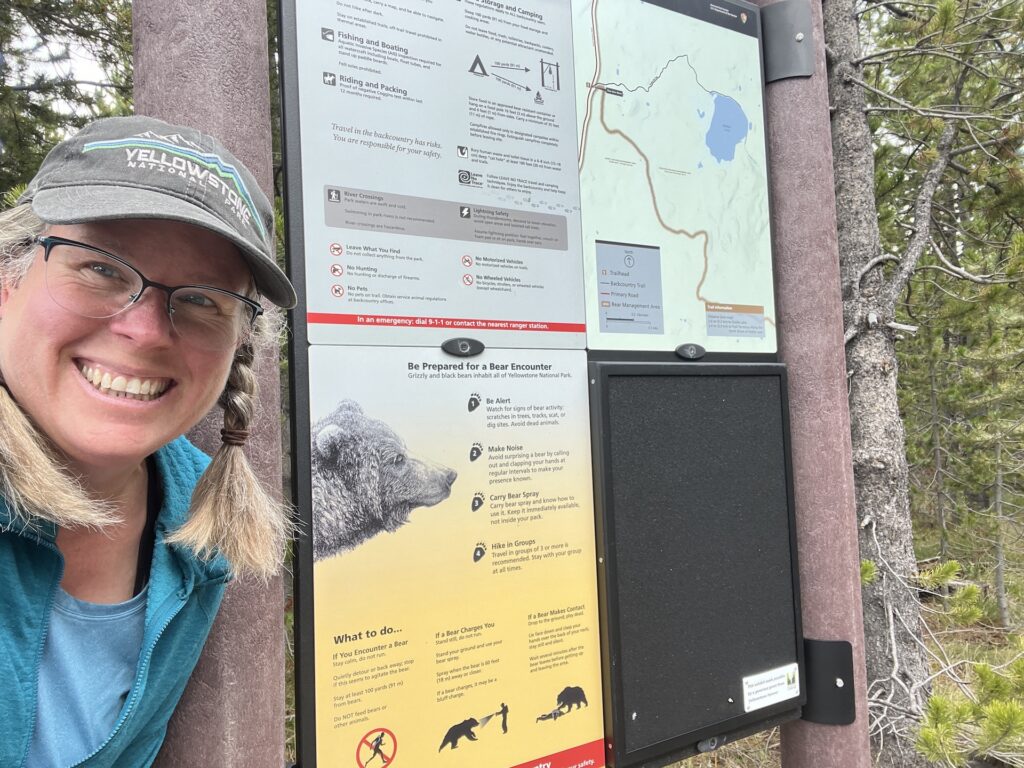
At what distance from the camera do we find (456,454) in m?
1.69

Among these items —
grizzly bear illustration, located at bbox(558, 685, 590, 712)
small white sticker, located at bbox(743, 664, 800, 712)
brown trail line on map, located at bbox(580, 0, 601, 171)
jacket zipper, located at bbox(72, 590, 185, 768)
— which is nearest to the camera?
jacket zipper, located at bbox(72, 590, 185, 768)

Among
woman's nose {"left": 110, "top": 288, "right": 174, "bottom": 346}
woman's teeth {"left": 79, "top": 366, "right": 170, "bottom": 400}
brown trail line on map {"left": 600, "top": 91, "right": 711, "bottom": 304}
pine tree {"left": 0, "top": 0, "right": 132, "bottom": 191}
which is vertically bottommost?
woman's teeth {"left": 79, "top": 366, "right": 170, "bottom": 400}

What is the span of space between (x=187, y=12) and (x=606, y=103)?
1100 millimetres

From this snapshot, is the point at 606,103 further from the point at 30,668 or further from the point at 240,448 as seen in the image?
the point at 30,668

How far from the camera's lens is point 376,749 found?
60.1 inches

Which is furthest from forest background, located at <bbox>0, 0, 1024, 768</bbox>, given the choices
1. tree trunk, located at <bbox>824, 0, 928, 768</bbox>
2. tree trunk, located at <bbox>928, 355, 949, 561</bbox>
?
tree trunk, located at <bbox>928, 355, 949, 561</bbox>

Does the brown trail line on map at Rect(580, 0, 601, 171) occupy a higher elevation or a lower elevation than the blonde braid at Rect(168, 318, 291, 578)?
higher

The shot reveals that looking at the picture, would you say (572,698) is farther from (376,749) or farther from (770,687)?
(770,687)

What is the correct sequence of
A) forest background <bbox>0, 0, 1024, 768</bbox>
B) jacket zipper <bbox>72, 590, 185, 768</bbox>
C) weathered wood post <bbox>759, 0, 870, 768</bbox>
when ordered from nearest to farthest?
jacket zipper <bbox>72, 590, 185, 768</bbox>
weathered wood post <bbox>759, 0, 870, 768</bbox>
forest background <bbox>0, 0, 1024, 768</bbox>

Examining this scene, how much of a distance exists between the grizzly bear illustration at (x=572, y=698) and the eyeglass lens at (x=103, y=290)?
128 cm

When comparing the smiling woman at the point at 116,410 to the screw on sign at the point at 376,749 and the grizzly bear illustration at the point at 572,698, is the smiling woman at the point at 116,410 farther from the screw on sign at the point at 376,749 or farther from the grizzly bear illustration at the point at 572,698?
the grizzly bear illustration at the point at 572,698

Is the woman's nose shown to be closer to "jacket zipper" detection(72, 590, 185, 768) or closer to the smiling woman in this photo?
the smiling woman

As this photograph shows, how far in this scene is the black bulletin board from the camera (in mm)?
1876

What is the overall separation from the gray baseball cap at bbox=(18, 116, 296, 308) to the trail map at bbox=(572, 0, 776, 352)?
3.47 feet
